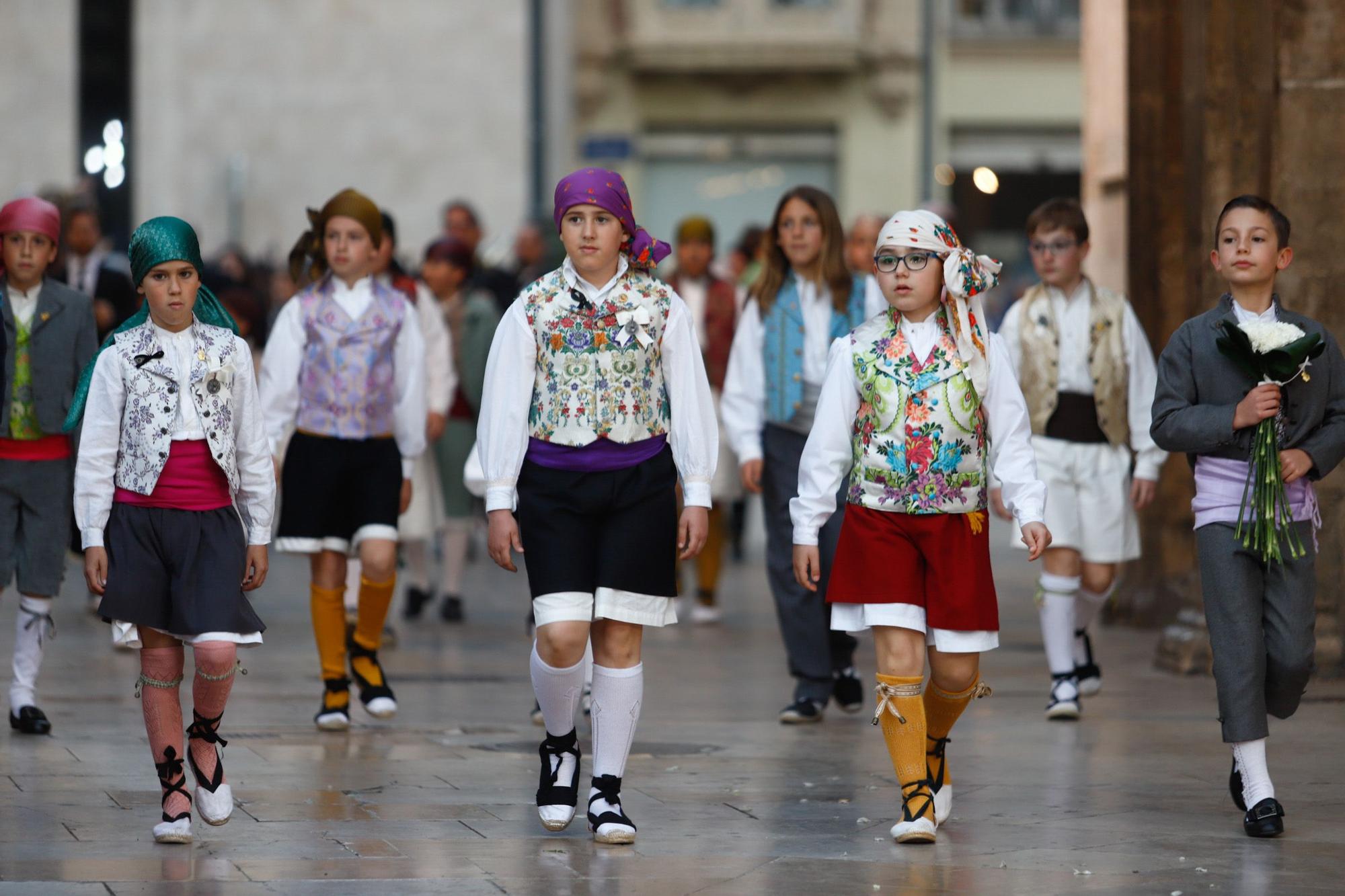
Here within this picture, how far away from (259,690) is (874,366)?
4278 mm

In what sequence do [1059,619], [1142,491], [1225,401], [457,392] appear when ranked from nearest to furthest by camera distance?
[1225,401] → [1142,491] → [1059,619] → [457,392]

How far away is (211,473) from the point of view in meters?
7.02

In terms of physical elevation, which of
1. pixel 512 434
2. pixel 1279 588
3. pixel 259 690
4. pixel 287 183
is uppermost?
pixel 287 183

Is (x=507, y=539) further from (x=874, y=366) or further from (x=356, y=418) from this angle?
(x=356, y=418)

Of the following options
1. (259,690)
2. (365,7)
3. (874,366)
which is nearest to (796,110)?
(365,7)

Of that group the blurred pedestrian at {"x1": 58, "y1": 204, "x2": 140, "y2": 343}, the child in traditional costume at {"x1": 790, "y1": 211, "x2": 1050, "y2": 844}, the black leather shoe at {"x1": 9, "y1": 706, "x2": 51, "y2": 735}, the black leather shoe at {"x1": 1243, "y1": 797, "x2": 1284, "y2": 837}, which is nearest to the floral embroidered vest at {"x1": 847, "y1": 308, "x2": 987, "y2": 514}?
the child in traditional costume at {"x1": 790, "y1": 211, "x2": 1050, "y2": 844}

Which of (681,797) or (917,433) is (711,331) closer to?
(681,797)

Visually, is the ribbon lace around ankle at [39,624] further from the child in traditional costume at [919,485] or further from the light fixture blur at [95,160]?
the child in traditional costume at [919,485]

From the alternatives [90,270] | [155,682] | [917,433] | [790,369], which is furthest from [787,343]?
[90,270]

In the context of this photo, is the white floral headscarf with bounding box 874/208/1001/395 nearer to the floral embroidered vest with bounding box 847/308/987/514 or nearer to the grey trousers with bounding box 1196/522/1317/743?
the floral embroidered vest with bounding box 847/308/987/514

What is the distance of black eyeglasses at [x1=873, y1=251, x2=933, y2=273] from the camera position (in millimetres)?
7152

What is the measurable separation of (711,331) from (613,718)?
753 cm

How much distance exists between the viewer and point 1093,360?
9.80m

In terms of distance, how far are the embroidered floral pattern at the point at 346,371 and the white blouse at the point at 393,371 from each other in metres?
0.03
